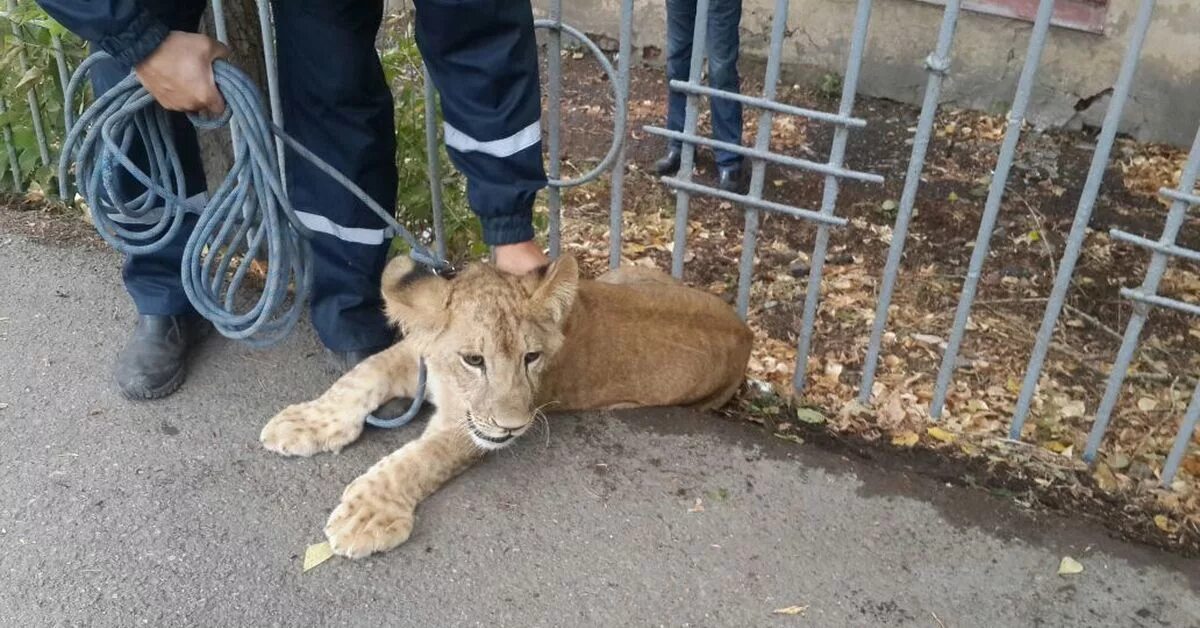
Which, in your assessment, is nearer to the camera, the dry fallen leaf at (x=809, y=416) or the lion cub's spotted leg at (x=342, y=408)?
the lion cub's spotted leg at (x=342, y=408)

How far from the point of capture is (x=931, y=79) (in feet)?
10.9

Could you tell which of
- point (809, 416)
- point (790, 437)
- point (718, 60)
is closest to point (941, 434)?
point (809, 416)

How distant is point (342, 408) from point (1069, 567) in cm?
232

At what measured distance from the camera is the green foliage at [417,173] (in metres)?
4.25

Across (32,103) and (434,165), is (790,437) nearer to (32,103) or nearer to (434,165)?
(434,165)

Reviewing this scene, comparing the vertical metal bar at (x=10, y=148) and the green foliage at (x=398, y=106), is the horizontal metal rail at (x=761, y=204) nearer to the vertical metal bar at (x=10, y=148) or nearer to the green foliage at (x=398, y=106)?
the green foliage at (x=398, y=106)

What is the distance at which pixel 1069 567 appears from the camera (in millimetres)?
3090

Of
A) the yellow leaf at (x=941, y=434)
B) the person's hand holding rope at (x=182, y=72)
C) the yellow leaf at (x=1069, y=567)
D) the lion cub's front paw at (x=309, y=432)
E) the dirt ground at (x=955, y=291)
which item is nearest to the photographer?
the person's hand holding rope at (x=182, y=72)

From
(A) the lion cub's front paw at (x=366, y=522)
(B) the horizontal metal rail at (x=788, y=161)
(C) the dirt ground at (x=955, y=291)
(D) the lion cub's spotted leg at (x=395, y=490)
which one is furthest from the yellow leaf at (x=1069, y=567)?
(A) the lion cub's front paw at (x=366, y=522)

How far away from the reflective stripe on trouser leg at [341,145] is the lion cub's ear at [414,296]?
577 millimetres

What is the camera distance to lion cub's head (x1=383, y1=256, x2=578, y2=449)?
3.01 metres

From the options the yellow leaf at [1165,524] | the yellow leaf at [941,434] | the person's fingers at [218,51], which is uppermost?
the person's fingers at [218,51]

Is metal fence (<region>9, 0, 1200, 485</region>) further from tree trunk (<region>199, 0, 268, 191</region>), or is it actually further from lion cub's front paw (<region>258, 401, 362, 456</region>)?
lion cub's front paw (<region>258, 401, 362, 456</region>)

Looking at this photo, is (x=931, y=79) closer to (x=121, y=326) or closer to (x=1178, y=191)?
(x=1178, y=191)
